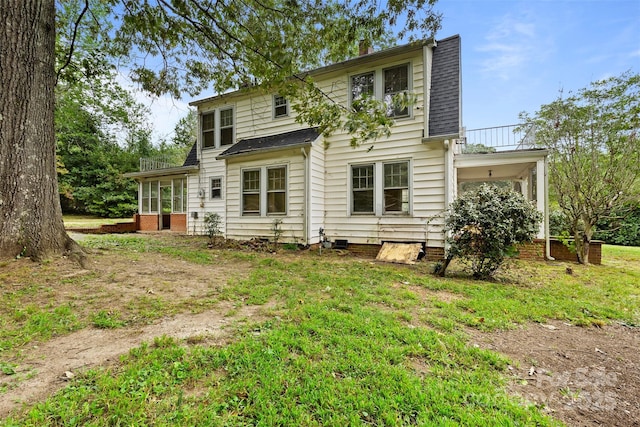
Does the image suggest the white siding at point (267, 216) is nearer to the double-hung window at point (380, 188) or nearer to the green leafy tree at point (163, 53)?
the double-hung window at point (380, 188)

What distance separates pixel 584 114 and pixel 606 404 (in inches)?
360

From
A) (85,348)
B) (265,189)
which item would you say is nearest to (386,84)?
(265,189)

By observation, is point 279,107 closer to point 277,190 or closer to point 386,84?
point 277,190

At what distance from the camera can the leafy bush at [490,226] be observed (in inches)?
193

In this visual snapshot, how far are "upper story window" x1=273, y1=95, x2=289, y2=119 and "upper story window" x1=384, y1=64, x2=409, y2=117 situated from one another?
3423 mm

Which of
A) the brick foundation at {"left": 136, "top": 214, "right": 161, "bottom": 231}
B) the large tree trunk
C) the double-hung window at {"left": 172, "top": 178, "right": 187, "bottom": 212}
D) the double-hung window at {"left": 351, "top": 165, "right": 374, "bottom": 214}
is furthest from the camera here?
the brick foundation at {"left": 136, "top": 214, "right": 161, "bottom": 231}

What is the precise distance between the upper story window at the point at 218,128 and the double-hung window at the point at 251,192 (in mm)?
2345

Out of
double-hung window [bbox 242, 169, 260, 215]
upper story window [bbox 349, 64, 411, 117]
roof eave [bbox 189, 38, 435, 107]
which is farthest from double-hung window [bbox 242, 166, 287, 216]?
upper story window [bbox 349, 64, 411, 117]

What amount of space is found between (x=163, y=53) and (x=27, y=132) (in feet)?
10.9

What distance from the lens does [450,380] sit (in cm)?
203

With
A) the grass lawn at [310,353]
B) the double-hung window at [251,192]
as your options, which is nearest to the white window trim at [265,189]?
the double-hung window at [251,192]

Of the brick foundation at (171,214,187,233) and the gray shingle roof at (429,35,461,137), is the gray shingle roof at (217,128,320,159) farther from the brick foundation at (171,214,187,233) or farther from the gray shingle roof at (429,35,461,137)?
the brick foundation at (171,214,187,233)

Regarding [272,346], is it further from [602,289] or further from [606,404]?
[602,289]

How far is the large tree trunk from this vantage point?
387 cm
